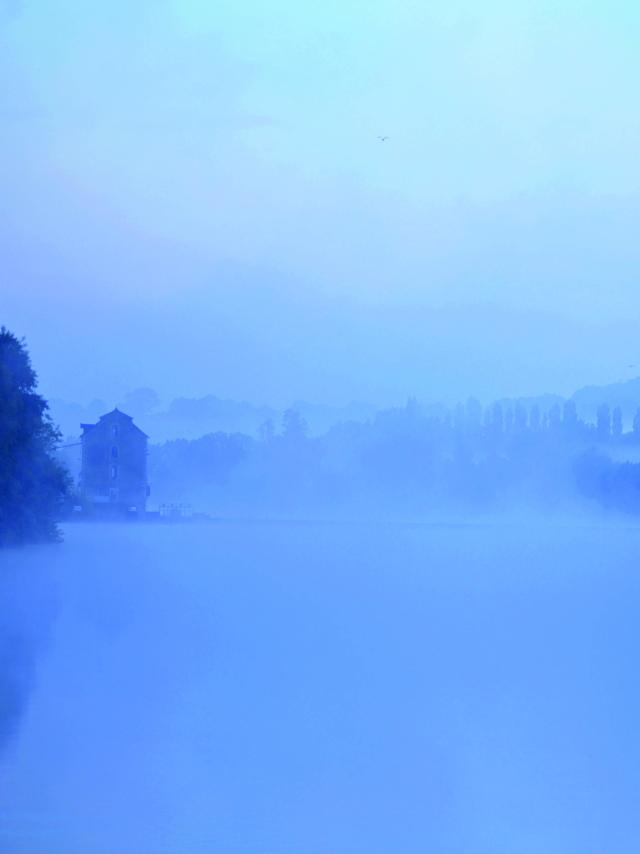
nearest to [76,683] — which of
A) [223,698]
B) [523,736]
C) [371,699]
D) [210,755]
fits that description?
[223,698]

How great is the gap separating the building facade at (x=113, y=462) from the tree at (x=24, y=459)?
7.26m

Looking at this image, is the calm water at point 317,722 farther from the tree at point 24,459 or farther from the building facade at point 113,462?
the building facade at point 113,462

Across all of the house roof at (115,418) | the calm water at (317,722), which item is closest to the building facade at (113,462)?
the house roof at (115,418)

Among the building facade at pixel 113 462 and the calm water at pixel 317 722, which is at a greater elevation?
the building facade at pixel 113 462

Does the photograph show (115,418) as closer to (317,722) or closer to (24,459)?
(24,459)

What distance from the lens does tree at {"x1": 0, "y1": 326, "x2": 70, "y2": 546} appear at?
2698 cm

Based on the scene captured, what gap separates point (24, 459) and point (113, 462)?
1071 cm

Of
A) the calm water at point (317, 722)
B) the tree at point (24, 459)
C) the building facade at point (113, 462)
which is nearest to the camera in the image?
the calm water at point (317, 722)

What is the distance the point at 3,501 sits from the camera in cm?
2777

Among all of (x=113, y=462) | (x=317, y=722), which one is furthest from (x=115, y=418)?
(x=317, y=722)

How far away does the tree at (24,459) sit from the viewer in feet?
88.5

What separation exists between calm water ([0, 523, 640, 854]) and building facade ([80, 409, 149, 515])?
17297mm

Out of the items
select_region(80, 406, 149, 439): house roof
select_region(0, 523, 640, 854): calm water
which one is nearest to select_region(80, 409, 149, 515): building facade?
select_region(80, 406, 149, 439): house roof

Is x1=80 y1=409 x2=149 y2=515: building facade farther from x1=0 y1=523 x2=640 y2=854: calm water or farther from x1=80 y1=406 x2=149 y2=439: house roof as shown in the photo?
x1=0 y1=523 x2=640 y2=854: calm water
